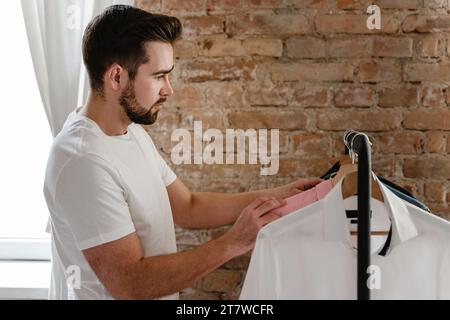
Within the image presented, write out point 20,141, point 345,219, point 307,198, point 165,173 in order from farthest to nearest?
point 20,141, point 165,173, point 307,198, point 345,219

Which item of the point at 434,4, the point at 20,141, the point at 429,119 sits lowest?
the point at 20,141

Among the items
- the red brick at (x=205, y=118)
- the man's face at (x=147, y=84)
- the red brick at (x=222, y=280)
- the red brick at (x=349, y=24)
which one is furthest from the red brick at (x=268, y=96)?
the red brick at (x=222, y=280)

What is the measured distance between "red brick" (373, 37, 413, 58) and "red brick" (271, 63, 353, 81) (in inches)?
3.7

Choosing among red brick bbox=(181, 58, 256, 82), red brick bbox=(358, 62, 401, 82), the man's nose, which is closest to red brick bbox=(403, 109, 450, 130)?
red brick bbox=(358, 62, 401, 82)

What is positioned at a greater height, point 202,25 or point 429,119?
point 202,25

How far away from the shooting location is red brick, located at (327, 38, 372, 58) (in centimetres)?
179

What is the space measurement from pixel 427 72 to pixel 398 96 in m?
0.11

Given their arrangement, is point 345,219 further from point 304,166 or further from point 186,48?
point 186,48

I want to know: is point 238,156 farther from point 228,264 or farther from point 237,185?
point 228,264

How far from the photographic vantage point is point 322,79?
1.81 meters

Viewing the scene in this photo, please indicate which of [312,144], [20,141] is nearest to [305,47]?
[312,144]

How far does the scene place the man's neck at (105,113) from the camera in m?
1.57

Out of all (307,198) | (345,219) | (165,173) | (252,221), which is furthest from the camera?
(165,173)

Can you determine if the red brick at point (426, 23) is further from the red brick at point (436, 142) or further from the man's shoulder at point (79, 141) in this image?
the man's shoulder at point (79, 141)
